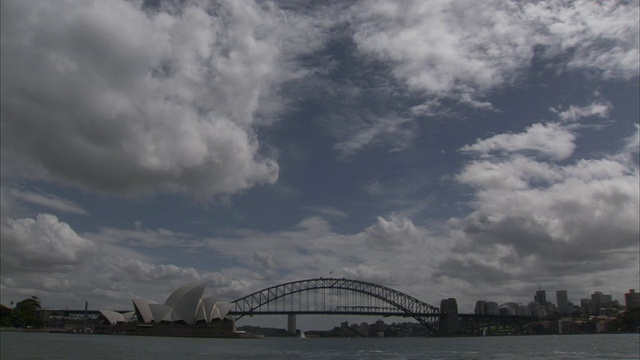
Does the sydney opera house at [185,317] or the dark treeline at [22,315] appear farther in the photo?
the dark treeline at [22,315]

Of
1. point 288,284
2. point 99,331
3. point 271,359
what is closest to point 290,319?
point 288,284

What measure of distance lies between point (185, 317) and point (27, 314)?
198 ft

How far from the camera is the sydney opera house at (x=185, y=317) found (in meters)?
135

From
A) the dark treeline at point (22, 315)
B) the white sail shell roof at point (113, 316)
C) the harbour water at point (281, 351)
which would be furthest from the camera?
the white sail shell roof at point (113, 316)

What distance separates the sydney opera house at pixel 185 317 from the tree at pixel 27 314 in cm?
3725

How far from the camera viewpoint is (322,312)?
506 feet

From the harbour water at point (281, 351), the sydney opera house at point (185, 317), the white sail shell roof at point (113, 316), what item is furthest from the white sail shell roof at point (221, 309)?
the harbour water at point (281, 351)

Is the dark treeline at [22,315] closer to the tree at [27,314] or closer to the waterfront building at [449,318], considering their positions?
the tree at [27,314]

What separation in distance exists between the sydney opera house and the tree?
122 feet

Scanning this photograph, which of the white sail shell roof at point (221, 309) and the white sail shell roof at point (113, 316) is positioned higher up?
the white sail shell roof at point (221, 309)

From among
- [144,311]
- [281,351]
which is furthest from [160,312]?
[281,351]

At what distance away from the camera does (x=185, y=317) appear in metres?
137

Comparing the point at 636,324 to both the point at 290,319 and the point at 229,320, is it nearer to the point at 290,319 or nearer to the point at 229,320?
the point at 290,319

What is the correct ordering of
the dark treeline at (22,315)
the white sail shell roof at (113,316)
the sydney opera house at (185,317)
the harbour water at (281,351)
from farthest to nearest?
1. the white sail shell roof at (113,316)
2. the dark treeline at (22,315)
3. the sydney opera house at (185,317)
4. the harbour water at (281,351)
